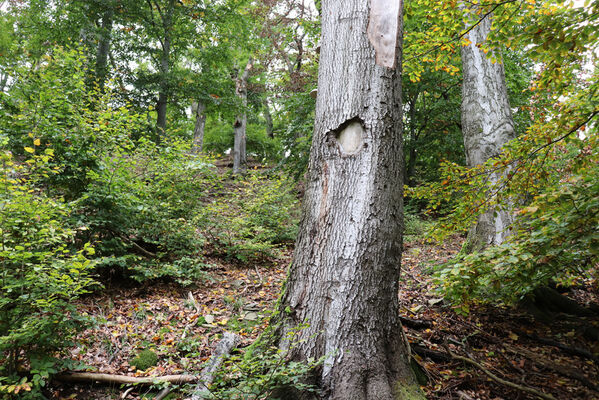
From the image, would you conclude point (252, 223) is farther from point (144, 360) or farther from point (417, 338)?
point (417, 338)

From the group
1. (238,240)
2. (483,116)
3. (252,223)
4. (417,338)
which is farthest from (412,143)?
(417,338)

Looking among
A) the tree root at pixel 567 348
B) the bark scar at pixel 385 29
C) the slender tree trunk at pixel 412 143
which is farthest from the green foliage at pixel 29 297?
the slender tree trunk at pixel 412 143

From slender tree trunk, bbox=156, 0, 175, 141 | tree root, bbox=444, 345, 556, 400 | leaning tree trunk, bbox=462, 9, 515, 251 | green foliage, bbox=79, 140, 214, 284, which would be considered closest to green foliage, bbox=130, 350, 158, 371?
green foliage, bbox=79, 140, 214, 284

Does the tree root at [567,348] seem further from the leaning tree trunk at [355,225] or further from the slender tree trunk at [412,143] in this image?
the slender tree trunk at [412,143]

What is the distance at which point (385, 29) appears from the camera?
252 centimetres

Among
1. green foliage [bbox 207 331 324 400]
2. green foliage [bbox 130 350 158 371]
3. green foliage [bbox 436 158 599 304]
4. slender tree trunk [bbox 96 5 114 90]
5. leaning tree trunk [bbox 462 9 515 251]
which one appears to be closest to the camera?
green foliage [bbox 207 331 324 400]

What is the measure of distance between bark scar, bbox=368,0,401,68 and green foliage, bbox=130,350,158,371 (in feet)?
11.6

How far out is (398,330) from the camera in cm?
238

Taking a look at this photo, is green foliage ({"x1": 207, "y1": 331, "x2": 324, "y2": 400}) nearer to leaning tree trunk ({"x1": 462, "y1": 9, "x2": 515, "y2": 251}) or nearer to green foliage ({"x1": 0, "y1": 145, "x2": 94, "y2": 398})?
green foliage ({"x1": 0, "y1": 145, "x2": 94, "y2": 398})

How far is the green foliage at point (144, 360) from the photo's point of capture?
3.06m

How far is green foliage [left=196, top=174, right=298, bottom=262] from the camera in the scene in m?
6.26

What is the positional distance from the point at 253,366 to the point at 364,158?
5.19 ft

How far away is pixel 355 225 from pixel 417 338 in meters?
1.83

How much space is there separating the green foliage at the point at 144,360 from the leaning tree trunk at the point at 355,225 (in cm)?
165
